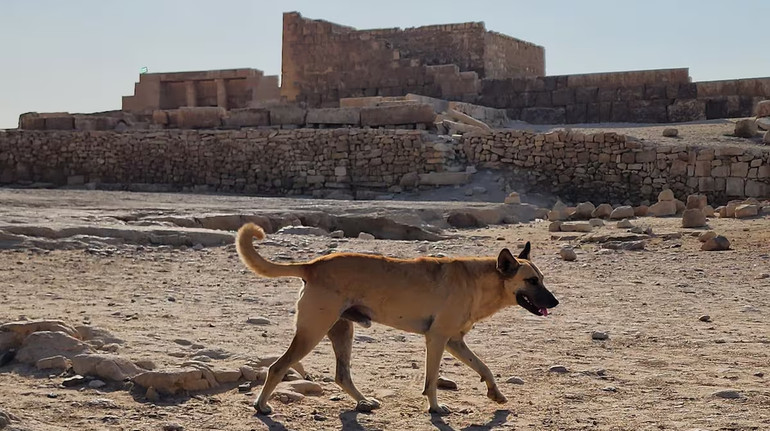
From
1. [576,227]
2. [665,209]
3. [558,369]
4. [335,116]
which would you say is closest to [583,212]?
[665,209]

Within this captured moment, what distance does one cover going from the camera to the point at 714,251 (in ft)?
37.6

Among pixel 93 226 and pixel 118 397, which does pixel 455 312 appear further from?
pixel 93 226

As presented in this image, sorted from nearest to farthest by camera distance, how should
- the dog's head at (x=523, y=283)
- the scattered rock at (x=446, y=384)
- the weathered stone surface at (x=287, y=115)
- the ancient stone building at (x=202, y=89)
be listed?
the dog's head at (x=523, y=283), the scattered rock at (x=446, y=384), the weathered stone surface at (x=287, y=115), the ancient stone building at (x=202, y=89)

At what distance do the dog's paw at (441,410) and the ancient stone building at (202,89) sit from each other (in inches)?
967

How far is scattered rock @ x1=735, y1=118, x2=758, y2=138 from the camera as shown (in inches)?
773

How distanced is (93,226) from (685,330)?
666cm

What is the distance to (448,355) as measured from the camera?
6777 millimetres

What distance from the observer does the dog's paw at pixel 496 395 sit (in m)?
5.37

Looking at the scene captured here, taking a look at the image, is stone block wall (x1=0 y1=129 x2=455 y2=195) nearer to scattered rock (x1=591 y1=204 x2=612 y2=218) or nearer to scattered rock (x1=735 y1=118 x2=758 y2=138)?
scattered rock (x1=591 y1=204 x2=612 y2=218)

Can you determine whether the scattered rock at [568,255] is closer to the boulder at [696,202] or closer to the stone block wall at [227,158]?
the boulder at [696,202]

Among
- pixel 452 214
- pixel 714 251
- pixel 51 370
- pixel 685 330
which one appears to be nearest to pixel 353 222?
pixel 452 214

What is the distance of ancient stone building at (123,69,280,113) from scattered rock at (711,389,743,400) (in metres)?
24.8

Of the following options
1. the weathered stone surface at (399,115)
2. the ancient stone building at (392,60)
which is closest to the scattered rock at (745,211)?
the weathered stone surface at (399,115)

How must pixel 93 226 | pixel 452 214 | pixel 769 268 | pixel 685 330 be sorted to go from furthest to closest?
1. pixel 452 214
2. pixel 93 226
3. pixel 769 268
4. pixel 685 330
